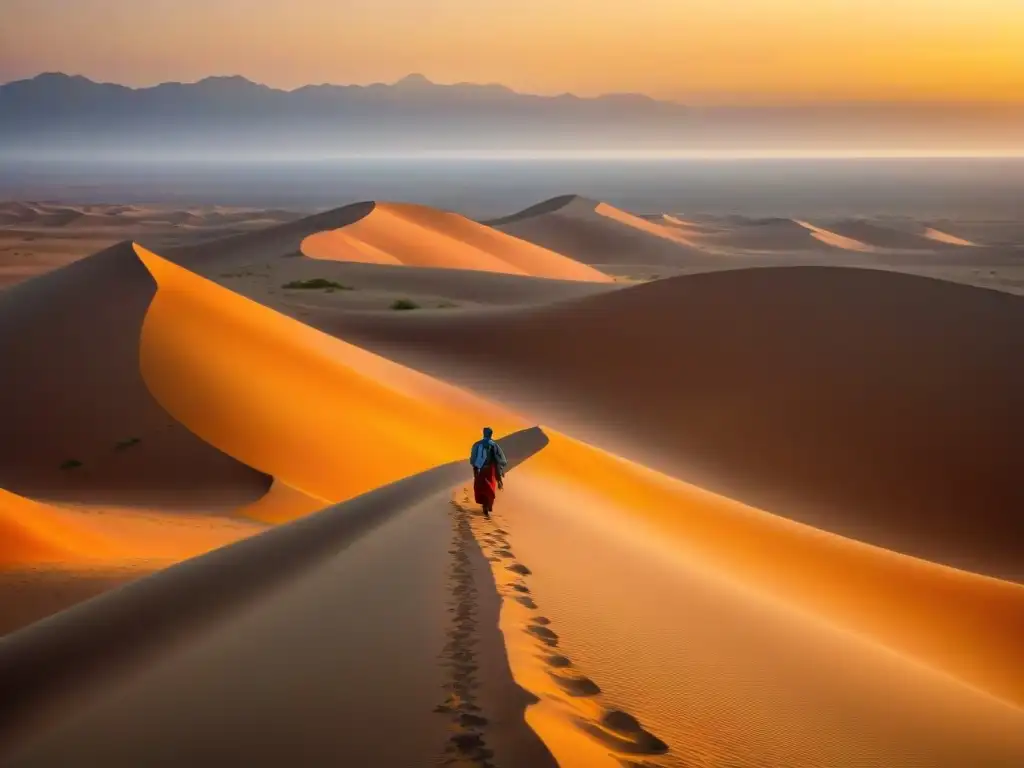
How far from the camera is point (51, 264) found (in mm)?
49594

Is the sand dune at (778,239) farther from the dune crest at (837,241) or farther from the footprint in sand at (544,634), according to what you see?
the footprint in sand at (544,634)

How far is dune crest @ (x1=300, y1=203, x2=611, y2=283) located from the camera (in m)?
52.1

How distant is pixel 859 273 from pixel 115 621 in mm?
24591

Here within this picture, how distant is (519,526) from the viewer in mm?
7727

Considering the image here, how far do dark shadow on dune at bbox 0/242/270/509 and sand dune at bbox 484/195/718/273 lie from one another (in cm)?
5249

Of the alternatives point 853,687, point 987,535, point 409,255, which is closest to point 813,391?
point 987,535

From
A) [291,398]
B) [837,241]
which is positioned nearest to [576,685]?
[291,398]

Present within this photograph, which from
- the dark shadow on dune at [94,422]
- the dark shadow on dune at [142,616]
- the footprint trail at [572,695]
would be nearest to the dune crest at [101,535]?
the dark shadow on dune at [94,422]

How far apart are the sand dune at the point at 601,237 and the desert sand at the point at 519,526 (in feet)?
135

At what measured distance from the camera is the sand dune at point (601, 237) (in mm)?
73188

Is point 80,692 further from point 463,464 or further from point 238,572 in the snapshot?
point 463,464

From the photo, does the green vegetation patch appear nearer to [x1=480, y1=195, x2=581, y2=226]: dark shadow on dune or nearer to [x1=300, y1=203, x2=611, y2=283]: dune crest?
[x1=300, y1=203, x2=611, y2=283]: dune crest

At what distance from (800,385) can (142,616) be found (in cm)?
1777

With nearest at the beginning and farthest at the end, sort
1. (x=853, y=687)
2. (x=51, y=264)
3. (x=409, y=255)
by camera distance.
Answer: (x=853, y=687)
(x=51, y=264)
(x=409, y=255)
